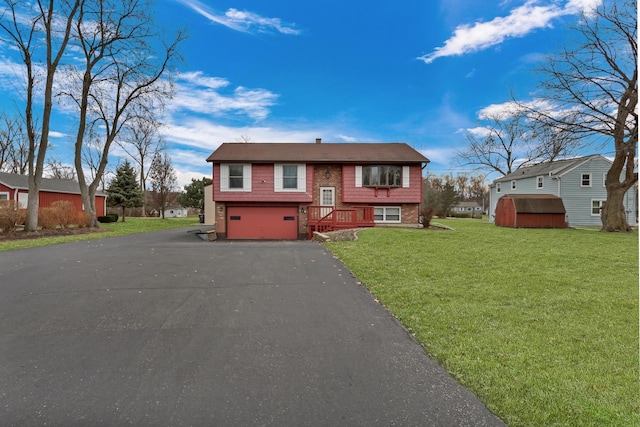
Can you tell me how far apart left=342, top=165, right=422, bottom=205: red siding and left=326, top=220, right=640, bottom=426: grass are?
35.0 ft

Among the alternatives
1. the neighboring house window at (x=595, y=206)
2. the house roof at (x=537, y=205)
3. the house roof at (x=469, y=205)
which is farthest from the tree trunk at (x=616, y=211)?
the house roof at (x=469, y=205)

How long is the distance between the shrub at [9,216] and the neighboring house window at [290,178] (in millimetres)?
11963

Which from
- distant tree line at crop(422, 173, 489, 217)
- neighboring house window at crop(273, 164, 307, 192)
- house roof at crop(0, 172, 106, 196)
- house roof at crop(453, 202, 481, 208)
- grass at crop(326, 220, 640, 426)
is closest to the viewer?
grass at crop(326, 220, 640, 426)

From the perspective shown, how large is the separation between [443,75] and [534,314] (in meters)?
15.3

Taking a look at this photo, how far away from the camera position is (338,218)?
1806 centimetres

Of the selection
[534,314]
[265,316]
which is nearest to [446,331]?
[534,314]

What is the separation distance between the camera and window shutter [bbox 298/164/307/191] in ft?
63.1

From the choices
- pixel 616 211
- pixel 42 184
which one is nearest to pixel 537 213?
pixel 616 211

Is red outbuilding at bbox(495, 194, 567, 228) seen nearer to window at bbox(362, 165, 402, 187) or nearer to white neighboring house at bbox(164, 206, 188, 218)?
window at bbox(362, 165, 402, 187)

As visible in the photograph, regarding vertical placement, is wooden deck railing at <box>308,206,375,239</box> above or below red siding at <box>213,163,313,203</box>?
below

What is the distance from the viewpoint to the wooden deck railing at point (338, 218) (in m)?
17.4

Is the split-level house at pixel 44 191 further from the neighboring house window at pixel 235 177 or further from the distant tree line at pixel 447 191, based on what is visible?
the distant tree line at pixel 447 191

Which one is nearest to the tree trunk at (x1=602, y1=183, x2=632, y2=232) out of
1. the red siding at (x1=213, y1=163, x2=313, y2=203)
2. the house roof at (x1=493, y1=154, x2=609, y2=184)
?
the house roof at (x1=493, y1=154, x2=609, y2=184)

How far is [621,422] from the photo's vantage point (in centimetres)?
208
